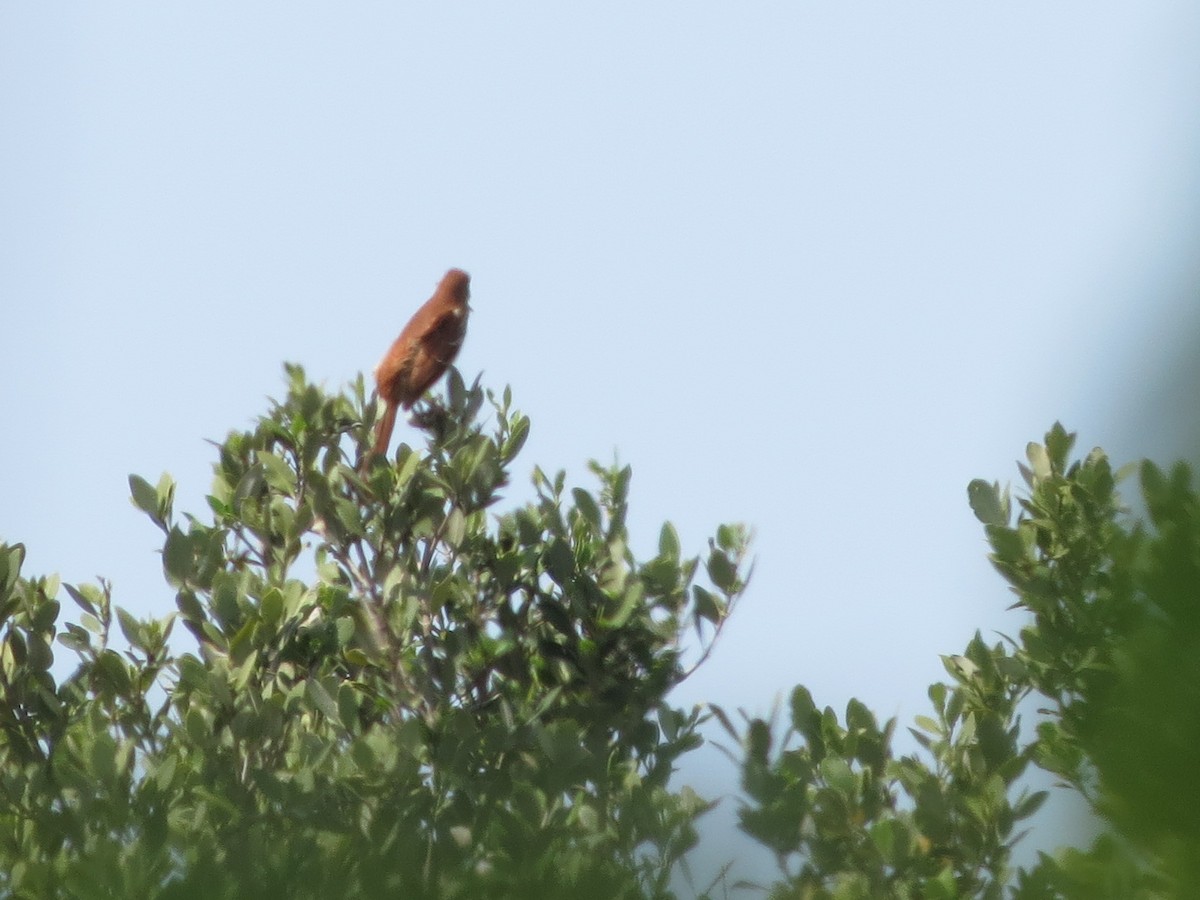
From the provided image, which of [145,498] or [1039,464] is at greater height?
[145,498]

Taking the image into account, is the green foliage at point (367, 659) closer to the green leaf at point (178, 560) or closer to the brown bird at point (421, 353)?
the green leaf at point (178, 560)

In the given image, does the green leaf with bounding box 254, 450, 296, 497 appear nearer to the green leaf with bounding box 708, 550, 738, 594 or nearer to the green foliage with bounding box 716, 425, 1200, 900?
the green leaf with bounding box 708, 550, 738, 594

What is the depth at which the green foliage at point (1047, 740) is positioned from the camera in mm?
730

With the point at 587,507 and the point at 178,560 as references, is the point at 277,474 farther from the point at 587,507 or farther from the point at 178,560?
the point at 587,507

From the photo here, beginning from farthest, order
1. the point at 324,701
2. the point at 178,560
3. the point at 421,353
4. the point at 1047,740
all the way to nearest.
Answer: the point at 421,353 → the point at 178,560 → the point at 324,701 → the point at 1047,740

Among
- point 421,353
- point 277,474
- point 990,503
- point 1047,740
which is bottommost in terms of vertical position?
point 1047,740

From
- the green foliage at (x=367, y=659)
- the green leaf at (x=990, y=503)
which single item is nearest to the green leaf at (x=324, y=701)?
the green foliage at (x=367, y=659)

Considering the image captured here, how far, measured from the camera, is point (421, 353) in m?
6.64

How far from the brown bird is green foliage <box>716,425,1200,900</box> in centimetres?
282

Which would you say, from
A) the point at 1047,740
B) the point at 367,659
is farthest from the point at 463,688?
the point at 1047,740

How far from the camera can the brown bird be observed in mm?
6461

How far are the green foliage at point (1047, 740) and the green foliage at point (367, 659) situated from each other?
404 mm

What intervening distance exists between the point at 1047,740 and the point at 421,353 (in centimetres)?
453

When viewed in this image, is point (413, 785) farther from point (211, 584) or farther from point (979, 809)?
point (979, 809)
